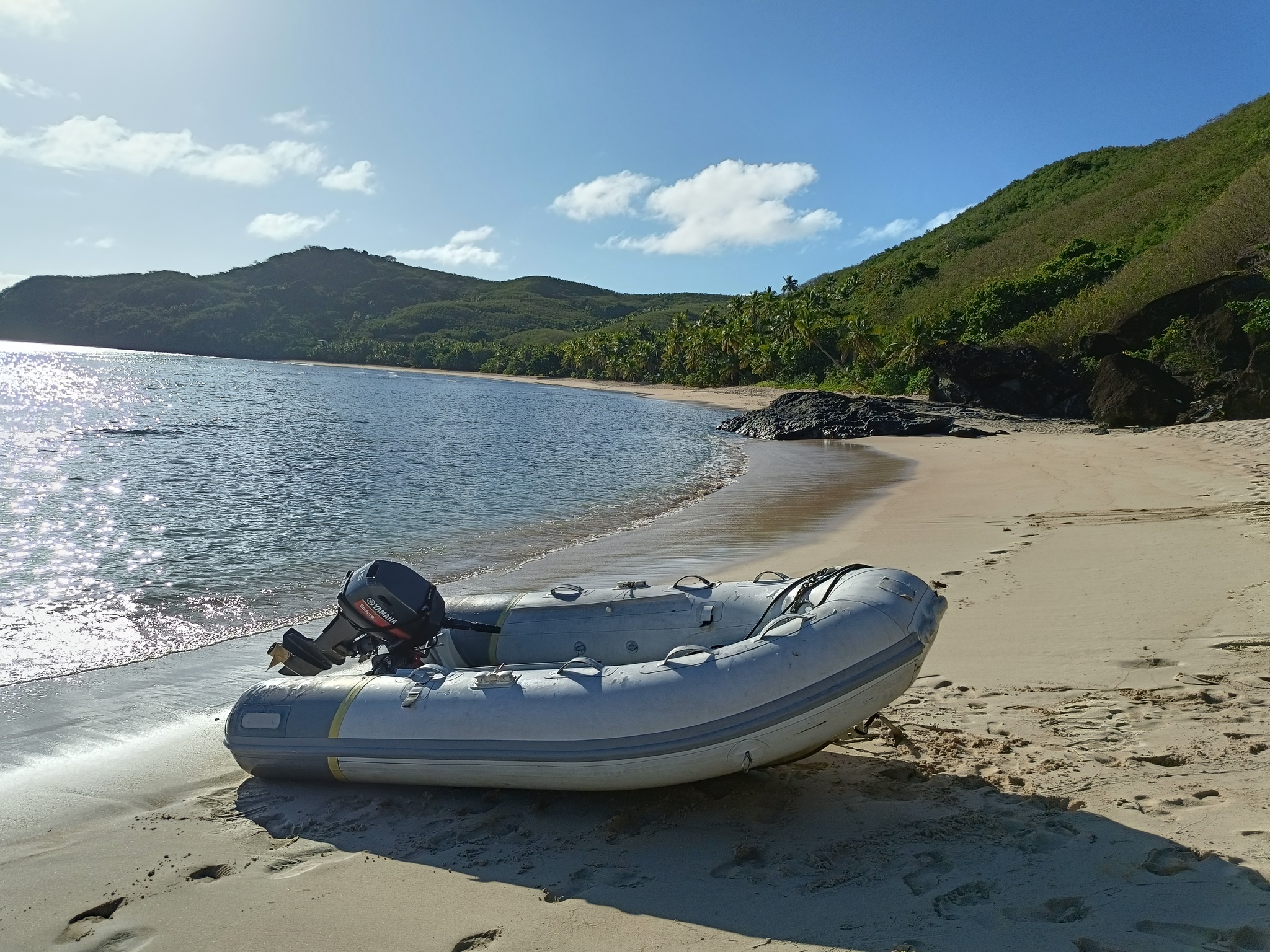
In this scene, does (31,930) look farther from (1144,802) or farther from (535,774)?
(1144,802)

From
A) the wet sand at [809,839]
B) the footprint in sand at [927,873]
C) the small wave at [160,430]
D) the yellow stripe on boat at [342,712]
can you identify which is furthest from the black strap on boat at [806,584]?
the small wave at [160,430]

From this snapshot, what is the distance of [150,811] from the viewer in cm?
384

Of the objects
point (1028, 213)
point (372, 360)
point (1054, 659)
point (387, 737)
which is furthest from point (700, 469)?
point (372, 360)

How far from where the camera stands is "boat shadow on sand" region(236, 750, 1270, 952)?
102 inches

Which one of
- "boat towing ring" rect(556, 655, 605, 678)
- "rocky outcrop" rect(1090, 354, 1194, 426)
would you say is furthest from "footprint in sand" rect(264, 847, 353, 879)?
"rocky outcrop" rect(1090, 354, 1194, 426)

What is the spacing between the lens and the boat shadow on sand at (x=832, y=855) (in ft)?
8.52

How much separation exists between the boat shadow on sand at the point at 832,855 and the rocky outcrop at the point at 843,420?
67.7ft

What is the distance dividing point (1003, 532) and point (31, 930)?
28.3ft

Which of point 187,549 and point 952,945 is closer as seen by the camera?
point 952,945

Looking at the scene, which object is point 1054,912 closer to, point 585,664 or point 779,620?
point 779,620

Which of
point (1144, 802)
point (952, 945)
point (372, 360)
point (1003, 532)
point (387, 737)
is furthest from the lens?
point (372, 360)

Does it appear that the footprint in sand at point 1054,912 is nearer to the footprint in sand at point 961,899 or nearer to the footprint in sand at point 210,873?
the footprint in sand at point 961,899

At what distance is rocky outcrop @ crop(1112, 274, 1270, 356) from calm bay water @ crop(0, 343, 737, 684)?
1222cm

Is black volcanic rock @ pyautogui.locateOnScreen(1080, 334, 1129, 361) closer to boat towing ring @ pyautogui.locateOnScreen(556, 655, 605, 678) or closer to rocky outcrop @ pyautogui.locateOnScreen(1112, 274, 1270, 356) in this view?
rocky outcrop @ pyautogui.locateOnScreen(1112, 274, 1270, 356)
